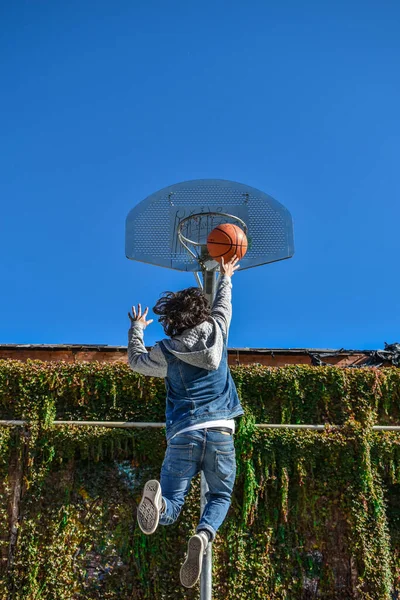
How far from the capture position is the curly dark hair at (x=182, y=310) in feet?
19.7

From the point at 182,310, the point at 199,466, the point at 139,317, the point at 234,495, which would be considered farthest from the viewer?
the point at 234,495

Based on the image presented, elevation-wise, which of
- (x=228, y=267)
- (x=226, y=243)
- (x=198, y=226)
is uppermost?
(x=198, y=226)

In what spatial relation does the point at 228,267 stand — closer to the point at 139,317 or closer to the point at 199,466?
the point at 139,317

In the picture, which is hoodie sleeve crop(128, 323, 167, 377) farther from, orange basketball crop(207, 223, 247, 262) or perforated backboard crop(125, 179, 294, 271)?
perforated backboard crop(125, 179, 294, 271)

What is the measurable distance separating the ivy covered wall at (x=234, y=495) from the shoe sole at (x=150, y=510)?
10.4 ft

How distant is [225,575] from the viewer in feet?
26.5

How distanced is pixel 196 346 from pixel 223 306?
61cm

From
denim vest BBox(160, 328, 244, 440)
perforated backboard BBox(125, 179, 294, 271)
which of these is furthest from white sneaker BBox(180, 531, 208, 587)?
perforated backboard BBox(125, 179, 294, 271)

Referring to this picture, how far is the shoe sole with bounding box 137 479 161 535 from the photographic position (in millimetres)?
5141

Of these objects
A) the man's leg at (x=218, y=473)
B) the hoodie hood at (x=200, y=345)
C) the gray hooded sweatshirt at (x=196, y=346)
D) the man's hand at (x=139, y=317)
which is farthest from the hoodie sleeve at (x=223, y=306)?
the man's leg at (x=218, y=473)

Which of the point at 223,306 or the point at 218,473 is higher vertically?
the point at 223,306

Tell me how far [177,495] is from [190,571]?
73 centimetres

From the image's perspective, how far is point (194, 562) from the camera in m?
5.11

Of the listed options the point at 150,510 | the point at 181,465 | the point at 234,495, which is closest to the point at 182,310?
the point at 181,465
